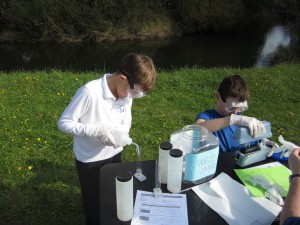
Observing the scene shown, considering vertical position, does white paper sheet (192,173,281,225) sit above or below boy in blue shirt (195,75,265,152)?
below

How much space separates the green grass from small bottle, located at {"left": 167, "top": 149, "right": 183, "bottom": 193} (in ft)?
4.92

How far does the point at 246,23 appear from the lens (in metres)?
24.3

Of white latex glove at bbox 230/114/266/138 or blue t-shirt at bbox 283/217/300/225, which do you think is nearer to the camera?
blue t-shirt at bbox 283/217/300/225

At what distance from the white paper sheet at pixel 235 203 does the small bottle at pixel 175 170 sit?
0.40ft

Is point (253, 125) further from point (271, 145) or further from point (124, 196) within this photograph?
point (124, 196)

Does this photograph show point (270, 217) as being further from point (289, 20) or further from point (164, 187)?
point (289, 20)

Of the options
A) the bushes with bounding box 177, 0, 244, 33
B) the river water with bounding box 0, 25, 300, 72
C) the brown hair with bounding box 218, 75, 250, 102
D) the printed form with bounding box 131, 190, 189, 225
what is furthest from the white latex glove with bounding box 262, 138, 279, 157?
the bushes with bounding box 177, 0, 244, 33

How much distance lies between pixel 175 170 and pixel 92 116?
2.33ft

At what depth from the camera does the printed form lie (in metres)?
1.53

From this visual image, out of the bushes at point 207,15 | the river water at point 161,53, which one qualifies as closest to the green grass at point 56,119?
the river water at point 161,53

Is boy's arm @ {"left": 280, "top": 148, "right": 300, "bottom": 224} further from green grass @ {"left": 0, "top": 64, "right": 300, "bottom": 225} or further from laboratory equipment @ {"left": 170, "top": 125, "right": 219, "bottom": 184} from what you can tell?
green grass @ {"left": 0, "top": 64, "right": 300, "bottom": 225}

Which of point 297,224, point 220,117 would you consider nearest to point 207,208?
point 297,224

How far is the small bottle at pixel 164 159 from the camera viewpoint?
1718 millimetres

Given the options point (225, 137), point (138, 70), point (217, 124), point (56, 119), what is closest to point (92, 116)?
point (138, 70)
